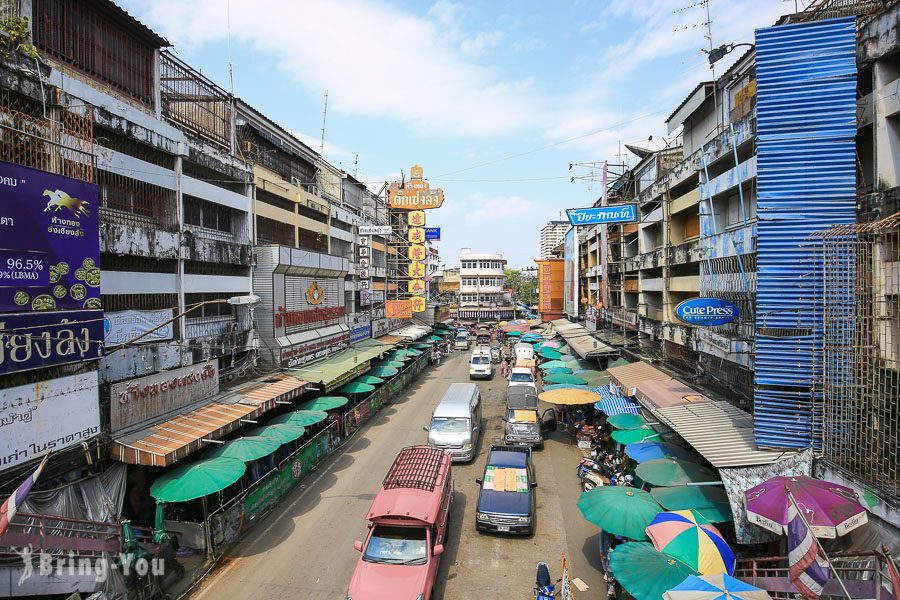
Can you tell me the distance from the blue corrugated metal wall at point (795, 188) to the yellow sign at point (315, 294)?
19.0 meters

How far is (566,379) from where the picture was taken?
23.7 meters

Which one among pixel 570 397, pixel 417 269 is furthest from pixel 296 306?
pixel 417 269

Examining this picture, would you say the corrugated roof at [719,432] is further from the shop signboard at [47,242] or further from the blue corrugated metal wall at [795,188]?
the shop signboard at [47,242]

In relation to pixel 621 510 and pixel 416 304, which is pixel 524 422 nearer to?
pixel 621 510

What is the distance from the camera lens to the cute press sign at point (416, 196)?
120 ft

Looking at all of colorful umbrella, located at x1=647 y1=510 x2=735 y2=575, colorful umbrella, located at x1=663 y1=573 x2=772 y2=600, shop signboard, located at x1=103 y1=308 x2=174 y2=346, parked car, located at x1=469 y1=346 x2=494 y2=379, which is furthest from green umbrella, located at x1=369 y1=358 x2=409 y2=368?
colorful umbrella, located at x1=663 y1=573 x2=772 y2=600

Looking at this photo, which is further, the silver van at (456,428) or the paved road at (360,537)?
the silver van at (456,428)

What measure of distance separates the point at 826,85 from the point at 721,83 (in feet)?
24.8

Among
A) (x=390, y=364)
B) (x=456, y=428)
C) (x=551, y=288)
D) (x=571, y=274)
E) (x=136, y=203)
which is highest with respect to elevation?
(x=136, y=203)

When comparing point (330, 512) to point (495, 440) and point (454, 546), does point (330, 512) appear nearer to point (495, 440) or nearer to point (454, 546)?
point (454, 546)

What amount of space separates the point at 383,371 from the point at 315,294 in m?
6.00

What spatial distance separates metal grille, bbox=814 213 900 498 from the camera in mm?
7984

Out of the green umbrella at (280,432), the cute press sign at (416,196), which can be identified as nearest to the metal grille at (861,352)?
the green umbrella at (280,432)

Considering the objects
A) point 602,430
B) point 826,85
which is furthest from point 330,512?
point 826,85
